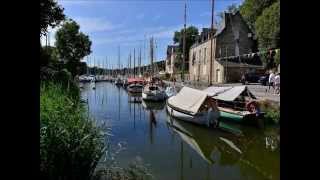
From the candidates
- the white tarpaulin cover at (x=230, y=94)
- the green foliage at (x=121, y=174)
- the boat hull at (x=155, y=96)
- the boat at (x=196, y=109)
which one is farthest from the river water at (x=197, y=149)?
the boat hull at (x=155, y=96)

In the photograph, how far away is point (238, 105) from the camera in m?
28.6

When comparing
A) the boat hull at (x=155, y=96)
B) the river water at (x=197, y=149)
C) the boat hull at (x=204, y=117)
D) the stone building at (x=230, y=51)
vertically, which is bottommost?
the river water at (x=197, y=149)

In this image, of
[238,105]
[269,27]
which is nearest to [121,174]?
[238,105]

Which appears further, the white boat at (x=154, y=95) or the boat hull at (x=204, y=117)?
the white boat at (x=154, y=95)

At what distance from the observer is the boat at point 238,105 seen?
25.0 m

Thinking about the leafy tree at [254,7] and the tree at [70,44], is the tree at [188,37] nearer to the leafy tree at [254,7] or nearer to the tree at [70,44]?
the tree at [70,44]

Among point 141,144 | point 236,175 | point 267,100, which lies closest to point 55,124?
point 236,175

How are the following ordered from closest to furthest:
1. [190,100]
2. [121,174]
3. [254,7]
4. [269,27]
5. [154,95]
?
[121,174] < [190,100] < [269,27] < [154,95] < [254,7]

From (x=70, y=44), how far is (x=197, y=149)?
152 feet

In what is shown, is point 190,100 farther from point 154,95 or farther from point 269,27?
point 269,27

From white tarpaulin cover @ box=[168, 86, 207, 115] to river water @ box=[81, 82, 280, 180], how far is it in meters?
1.06
